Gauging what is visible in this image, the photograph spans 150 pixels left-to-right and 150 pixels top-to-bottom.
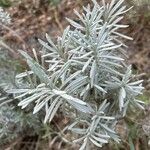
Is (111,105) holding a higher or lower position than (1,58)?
lower

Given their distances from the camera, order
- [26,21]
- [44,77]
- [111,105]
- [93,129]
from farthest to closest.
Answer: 1. [26,21]
2. [111,105]
3. [93,129]
4. [44,77]

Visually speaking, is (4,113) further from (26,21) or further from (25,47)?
(26,21)

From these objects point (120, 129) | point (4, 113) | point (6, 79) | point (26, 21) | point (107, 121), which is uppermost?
point (26, 21)

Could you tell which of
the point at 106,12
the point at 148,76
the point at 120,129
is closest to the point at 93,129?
the point at 106,12

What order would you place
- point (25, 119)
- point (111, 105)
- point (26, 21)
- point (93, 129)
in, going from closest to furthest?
1. point (93, 129)
2. point (111, 105)
3. point (25, 119)
4. point (26, 21)

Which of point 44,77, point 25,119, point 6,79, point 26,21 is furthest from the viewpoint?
point 26,21

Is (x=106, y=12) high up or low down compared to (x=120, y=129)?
up

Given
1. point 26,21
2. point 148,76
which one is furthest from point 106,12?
point 26,21

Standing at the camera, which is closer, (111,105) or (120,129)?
(111,105)

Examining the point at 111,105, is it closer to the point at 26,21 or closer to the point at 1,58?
the point at 1,58
